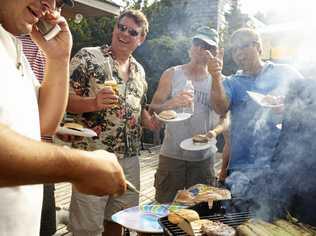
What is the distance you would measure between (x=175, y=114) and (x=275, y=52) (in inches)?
152

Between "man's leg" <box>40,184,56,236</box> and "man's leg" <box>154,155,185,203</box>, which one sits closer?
"man's leg" <box>40,184,56,236</box>

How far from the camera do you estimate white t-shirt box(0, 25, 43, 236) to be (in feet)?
4.24

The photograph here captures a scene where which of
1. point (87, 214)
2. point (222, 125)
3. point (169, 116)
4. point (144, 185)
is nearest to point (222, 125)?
point (222, 125)

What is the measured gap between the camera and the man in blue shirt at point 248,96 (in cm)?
332

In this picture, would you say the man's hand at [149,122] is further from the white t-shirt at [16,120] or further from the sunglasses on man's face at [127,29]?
the white t-shirt at [16,120]

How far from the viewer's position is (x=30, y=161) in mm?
1002

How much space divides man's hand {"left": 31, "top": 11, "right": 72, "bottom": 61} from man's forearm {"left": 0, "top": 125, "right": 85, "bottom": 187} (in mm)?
1042

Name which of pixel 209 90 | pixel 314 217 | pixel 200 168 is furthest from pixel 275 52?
pixel 314 217

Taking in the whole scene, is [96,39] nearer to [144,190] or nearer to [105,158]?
[144,190]

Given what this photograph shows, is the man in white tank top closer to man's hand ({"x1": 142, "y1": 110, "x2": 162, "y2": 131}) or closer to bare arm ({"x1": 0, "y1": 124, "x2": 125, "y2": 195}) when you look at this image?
man's hand ({"x1": 142, "y1": 110, "x2": 162, "y2": 131})

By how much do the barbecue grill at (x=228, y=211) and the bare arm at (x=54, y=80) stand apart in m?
1.06

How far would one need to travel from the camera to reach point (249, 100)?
11.5ft

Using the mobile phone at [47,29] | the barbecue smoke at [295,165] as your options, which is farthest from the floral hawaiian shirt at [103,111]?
the barbecue smoke at [295,165]

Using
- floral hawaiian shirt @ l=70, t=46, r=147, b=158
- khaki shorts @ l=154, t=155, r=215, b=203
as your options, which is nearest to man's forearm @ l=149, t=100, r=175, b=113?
floral hawaiian shirt @ l=70, t=46, r=147, b=158
